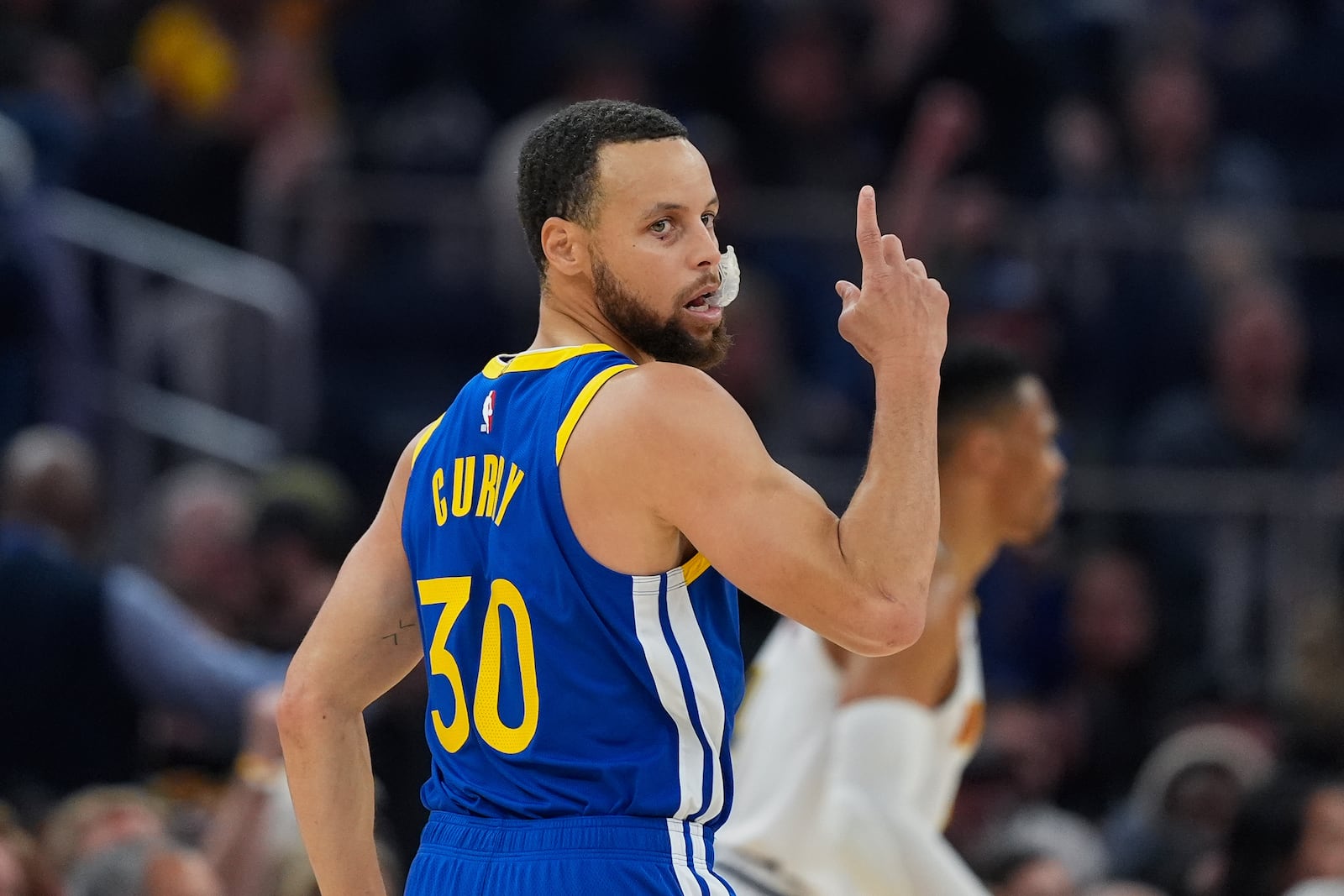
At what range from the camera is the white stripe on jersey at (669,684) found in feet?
10.2

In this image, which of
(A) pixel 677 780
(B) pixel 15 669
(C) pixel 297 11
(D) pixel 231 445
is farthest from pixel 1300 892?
(C) pixel 297 11

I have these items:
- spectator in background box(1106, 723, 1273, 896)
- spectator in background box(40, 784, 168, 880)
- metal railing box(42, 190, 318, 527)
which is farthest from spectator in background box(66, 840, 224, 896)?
metal railing box(42, 190, 318, 527)

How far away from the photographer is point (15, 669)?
6.61 m

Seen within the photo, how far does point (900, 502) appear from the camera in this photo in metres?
2.95

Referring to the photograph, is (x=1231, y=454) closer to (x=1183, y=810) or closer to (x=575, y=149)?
(x=1183, y=810)

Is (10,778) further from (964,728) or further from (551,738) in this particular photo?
(551,738)

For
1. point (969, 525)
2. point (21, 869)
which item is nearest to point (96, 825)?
point (21, 869)

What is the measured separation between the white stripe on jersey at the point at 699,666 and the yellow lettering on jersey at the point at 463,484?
1.20ft

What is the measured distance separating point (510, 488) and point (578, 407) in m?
0.17

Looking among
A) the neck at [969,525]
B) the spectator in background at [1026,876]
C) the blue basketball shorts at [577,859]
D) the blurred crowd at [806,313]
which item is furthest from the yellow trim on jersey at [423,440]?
the spectator in background at [1026,876]

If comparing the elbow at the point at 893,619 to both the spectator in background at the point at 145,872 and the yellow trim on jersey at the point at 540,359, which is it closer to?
the yellow trim on jersey at the point at 540,359

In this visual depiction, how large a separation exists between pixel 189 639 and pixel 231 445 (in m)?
2.94

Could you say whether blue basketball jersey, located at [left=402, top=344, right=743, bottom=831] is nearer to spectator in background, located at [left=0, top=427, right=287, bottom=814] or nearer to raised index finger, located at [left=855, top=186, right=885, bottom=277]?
raised index finger, located at [left=855, top=186, right=885, bottom=277]

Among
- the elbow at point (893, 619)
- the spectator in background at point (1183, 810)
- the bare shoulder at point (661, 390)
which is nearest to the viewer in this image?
the elbow at point (893, 619)
